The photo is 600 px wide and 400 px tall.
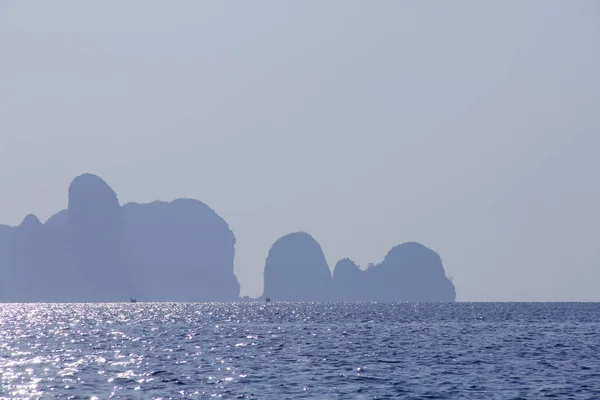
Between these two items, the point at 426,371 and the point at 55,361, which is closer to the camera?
the point at 426,371

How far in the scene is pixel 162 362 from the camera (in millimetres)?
67875

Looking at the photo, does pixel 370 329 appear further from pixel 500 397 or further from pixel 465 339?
pixel 500 397

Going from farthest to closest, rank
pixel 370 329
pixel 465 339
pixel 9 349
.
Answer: pixel 370 329
pixel 465 339
pixel 9 349

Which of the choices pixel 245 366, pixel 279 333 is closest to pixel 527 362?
pixel 245 366

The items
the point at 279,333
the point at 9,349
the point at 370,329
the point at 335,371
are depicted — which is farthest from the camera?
the point at 370,329

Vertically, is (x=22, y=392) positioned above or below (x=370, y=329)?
below

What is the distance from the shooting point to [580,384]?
55656 mm

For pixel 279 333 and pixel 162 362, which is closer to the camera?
pixel 162 362

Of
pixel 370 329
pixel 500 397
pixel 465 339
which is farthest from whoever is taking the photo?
pixel 370 329

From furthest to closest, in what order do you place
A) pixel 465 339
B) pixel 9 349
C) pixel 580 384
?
pixel 465 339
pixel 9 349
pixel 580 384

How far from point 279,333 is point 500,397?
54.3 meters

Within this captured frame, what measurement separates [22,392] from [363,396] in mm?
17955

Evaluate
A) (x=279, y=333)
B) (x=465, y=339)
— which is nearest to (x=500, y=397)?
(x=465, y=339)

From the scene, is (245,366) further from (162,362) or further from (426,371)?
(426,371)
